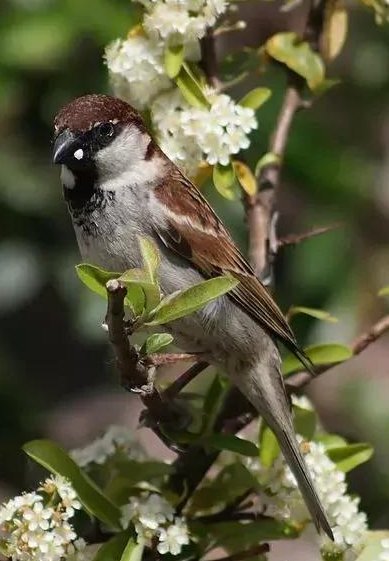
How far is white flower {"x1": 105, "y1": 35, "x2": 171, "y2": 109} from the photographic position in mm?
1888

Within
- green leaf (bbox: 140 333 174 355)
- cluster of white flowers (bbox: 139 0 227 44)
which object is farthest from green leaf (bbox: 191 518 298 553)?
cluster of white flowers (bbox: 139 0 227 44)

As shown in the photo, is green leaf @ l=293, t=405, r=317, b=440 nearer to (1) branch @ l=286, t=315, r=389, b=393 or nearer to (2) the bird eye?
(1) branch @ l=286, t=315, r=389, b=393

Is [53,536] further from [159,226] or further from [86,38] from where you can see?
[86,38]

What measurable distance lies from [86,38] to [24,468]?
0.94 meters

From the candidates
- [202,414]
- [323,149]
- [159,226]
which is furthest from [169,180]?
[323,149]

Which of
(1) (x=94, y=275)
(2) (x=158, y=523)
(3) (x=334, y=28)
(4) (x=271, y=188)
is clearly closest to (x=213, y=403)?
(2) (x=158, y=523)

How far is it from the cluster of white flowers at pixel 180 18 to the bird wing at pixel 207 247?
0.25m

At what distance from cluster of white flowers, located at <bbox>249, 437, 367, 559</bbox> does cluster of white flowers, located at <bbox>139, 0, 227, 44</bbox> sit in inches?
25.5

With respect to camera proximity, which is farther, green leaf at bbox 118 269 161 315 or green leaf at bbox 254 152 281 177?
green leaf at bbox 254 152 281 177

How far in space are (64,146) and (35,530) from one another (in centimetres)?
60

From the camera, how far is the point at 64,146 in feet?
6.16

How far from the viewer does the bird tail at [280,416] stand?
1.84 m

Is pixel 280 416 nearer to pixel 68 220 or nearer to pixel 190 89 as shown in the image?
pixel 190 89

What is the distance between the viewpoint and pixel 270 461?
193 cm
